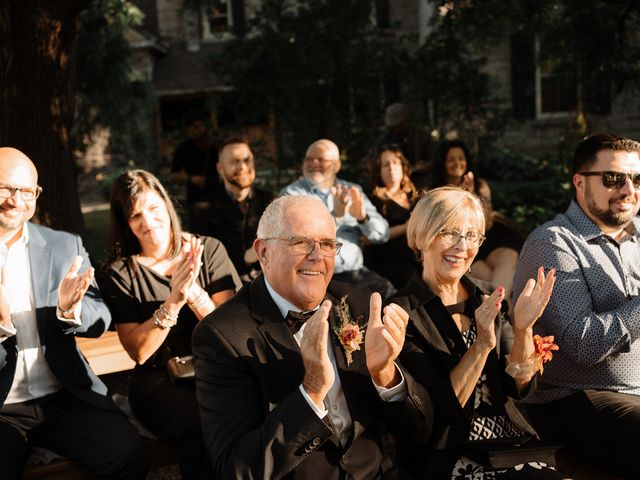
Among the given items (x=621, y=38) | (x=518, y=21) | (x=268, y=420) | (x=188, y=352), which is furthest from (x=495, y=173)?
(x=268, y=420)

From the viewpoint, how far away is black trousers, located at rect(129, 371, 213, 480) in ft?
10.6

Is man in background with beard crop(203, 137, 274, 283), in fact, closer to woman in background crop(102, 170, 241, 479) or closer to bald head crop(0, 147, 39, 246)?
woman in background crop(102, 170, 241, 479)

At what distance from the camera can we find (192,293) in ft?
11.2

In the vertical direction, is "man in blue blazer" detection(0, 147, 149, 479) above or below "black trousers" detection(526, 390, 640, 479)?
above

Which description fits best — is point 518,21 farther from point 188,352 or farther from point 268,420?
point 268,420

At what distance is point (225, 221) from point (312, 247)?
8.58 ft

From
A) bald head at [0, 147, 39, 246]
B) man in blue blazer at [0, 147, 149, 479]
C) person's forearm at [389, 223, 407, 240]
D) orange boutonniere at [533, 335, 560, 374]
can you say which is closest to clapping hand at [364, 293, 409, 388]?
orange boutonniere at [533, 335, 560, 374]

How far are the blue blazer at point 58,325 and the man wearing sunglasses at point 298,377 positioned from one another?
908 millimetres

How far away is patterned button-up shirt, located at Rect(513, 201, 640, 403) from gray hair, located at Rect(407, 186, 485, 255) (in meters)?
0.46

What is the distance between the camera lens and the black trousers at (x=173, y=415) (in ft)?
10.6

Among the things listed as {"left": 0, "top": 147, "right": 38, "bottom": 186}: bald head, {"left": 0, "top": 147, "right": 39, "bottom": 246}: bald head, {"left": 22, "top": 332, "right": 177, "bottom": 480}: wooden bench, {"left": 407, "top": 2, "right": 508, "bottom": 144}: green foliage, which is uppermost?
{"left": 407, "top": 2, "right": 508, "bottom": 144}: green foliage

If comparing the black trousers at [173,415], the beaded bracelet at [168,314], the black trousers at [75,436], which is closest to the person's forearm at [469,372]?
the black trousers at [173,415]

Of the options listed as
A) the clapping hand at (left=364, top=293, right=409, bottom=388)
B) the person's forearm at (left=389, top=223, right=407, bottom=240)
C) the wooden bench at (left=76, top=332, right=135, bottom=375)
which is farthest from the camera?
the person's forearm at (left=389, top=223, right=407, bottom=240)

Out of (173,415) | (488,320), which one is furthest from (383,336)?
(173,415)
